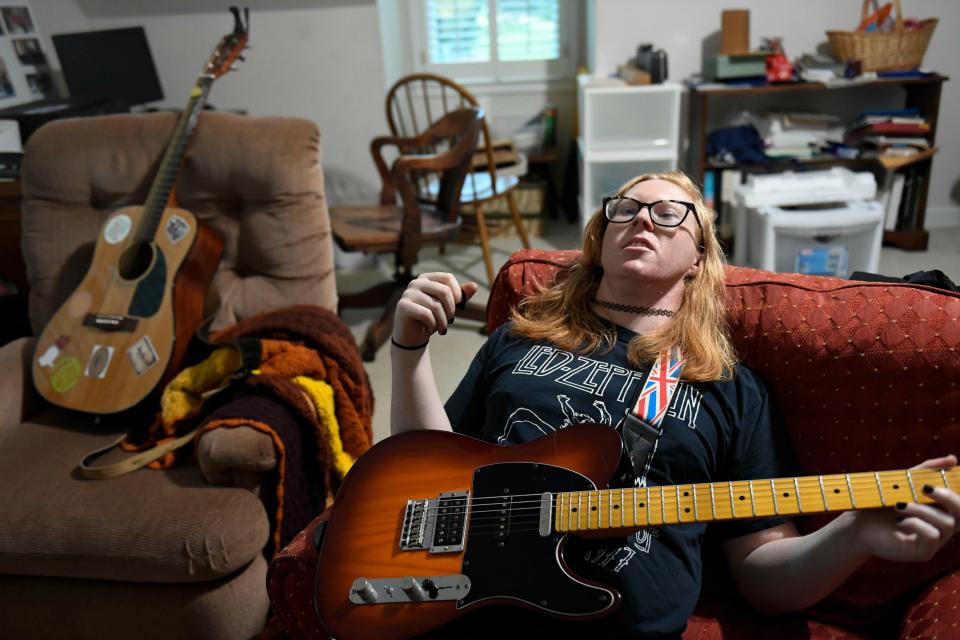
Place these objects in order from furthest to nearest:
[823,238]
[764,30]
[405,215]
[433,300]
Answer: [764,30], [823,238], [405,215], [433,300]

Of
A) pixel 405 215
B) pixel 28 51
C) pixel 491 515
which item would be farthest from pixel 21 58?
pixel 491 515

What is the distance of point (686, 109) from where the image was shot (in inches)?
139

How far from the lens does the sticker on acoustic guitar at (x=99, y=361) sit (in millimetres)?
1611

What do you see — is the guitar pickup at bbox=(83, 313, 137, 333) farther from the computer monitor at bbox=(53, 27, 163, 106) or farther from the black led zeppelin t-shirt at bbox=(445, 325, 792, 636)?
the computer monitor at bbox=(53, 27, 163, 106)

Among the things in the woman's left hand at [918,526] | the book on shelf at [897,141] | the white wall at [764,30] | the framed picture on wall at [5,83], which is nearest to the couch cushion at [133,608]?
the woman's left hand at [918,526]

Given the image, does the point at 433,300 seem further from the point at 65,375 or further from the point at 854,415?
the point at 65,375

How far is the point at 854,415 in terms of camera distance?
1.06m

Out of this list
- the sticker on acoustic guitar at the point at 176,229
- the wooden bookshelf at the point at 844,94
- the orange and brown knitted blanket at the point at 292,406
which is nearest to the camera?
the orange and brown knitted blanket at the point at 292,406

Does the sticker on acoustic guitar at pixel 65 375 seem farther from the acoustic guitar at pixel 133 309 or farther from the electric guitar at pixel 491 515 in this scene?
the electric guitar at pixel 491 515

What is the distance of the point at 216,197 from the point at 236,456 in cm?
86

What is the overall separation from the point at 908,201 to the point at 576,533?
3.32 m

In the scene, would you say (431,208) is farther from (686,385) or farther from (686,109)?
(686,385)

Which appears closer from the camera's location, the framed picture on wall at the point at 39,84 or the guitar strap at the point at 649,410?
the guitar strap at the point at 649,410

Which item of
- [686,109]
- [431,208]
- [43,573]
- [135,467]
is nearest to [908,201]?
[686,109]
